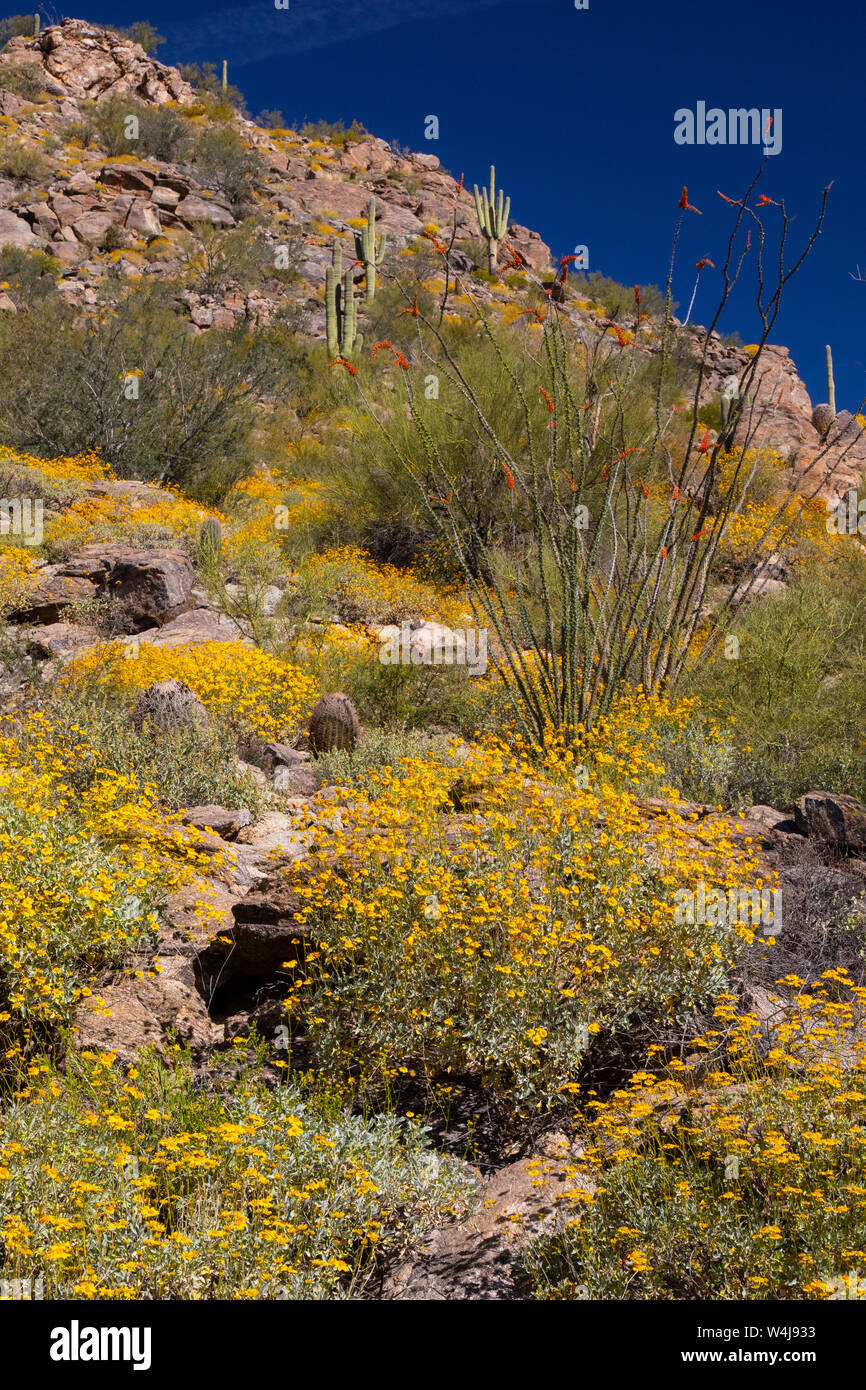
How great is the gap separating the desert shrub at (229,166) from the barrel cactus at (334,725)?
89.5ft

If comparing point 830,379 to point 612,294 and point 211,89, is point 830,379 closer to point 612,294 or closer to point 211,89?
point 612,294

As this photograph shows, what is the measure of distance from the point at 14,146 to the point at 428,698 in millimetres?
27983

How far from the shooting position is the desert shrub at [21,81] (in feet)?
107

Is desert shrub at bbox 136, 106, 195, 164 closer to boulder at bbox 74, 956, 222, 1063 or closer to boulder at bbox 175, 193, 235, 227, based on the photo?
boulder at bbox 175, 193, 235, 227

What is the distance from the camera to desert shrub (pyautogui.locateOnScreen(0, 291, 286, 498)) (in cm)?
1459

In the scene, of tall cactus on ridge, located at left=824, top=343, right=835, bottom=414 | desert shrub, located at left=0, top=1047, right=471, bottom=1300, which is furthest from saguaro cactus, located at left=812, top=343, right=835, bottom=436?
desert shrub, located at left=0, top=1047, right=471, bottom=1300

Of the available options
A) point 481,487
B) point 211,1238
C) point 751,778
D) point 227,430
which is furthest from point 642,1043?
point 227,430

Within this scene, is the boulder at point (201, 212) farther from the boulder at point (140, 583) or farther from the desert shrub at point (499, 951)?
the desert shrub at point (499, 951)

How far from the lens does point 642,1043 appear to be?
376cm

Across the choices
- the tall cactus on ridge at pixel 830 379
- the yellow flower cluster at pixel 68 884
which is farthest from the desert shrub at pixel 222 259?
the yellow flower cluster at pixel 68 884

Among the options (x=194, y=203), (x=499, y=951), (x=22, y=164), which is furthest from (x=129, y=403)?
(x=22, y=164)

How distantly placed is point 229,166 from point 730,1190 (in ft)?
114

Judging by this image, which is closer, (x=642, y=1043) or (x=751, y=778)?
(x=642, y=1043)

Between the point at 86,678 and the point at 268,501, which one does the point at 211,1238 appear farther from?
the point at 268,501
